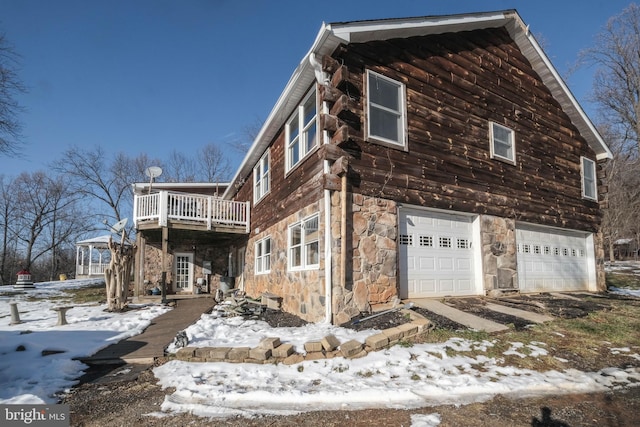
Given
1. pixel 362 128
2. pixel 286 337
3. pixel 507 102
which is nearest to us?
pixel 286 337

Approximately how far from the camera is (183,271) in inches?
661

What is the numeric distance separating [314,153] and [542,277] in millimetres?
7632

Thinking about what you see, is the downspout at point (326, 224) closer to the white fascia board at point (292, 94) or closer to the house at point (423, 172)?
the house at point (423, 172)

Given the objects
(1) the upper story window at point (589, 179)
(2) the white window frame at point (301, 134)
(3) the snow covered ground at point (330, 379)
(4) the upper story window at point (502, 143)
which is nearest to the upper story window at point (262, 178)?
(2) the white window frame at point (301, 134)

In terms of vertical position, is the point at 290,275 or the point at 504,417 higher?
the point at 290,275

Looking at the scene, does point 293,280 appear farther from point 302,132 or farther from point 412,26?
point 412,26

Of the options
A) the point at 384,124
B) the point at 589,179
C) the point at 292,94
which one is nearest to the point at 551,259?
the point at 589,179

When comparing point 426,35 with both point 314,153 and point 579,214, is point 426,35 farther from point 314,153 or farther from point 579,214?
point 579,214

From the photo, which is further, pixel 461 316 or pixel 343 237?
pixel 343 237

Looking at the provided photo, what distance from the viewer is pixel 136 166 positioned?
32.5 meters

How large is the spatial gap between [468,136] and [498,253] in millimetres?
3030

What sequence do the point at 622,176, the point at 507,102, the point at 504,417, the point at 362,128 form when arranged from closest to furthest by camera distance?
1. the point at 504,417
2. the point at 362,128
3. the point at 507,102
4. the point at 622,176

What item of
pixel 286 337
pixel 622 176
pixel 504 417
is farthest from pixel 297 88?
pixel 622 176

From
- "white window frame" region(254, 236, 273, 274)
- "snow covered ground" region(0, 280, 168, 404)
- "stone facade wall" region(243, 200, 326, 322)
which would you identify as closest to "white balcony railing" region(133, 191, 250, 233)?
"white window frame" region(254, 236, 273, 274)
